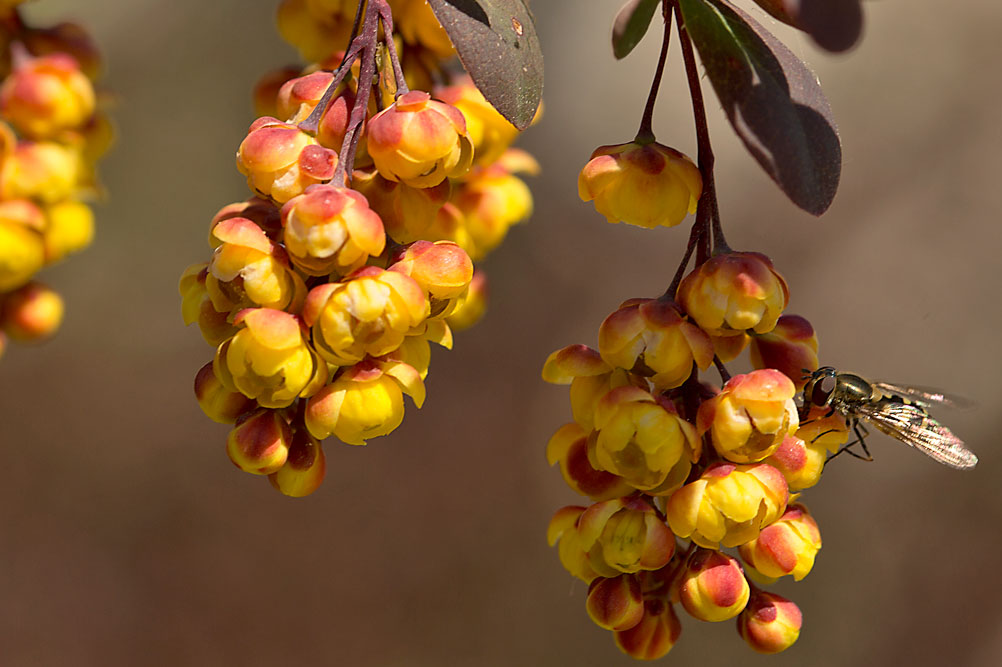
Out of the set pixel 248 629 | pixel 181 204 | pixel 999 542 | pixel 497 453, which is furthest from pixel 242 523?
pixel 999 542

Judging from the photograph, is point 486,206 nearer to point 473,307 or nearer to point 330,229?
point 473,307

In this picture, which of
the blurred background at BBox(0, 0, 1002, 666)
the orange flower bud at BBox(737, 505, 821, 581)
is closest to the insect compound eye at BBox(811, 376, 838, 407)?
the orange flower bud at BBox(737, 505, 821, 581)

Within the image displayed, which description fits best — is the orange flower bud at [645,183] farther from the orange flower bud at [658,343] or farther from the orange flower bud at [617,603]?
the orange flower bud at [617,603]

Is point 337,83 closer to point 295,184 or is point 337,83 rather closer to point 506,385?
point 295,184

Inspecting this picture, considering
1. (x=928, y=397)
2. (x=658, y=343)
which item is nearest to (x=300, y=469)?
(x=658, y=343)

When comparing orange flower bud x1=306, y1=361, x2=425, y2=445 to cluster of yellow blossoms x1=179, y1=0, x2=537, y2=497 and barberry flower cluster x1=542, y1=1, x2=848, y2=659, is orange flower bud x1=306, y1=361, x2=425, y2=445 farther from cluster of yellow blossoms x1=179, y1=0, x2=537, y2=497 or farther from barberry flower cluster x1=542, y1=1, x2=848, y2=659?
barberry flower cluster x1=542, y1=1, x2=848, y2=659

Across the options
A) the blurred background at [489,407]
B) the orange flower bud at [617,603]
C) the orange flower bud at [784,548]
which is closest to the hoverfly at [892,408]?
the orange flower bud at [784,548]

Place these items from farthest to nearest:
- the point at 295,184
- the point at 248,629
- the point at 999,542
→ the point at 248,629
the point at 999,542
the point at 295,184
